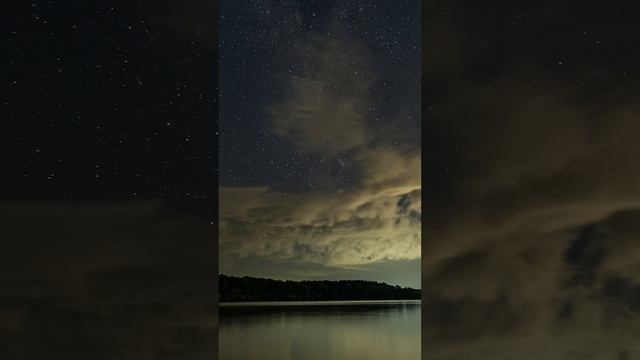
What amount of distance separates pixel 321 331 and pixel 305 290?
220 millimetres

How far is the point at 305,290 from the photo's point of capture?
3225mm

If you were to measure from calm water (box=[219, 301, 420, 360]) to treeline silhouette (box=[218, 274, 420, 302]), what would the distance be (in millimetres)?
33

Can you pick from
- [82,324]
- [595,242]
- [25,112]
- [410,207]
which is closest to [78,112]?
[25,112]

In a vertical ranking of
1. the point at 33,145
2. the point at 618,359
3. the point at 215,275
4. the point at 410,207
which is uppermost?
the point at 33,145

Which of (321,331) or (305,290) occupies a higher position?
(305,290)

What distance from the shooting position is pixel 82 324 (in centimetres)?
276

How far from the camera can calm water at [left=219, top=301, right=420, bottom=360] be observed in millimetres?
3162

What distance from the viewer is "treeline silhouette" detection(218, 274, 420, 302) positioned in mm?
3156

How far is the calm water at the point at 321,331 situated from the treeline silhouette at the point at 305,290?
0.03 metres

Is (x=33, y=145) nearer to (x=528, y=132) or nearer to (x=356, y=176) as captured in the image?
(x=356, y=176)

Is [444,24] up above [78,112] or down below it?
above

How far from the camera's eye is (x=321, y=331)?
3283 millimetres

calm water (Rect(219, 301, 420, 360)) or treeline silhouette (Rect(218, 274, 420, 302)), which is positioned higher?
treeline silhouette (Rect(218, 274, 420, 302))

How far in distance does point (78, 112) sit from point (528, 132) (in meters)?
1.85
